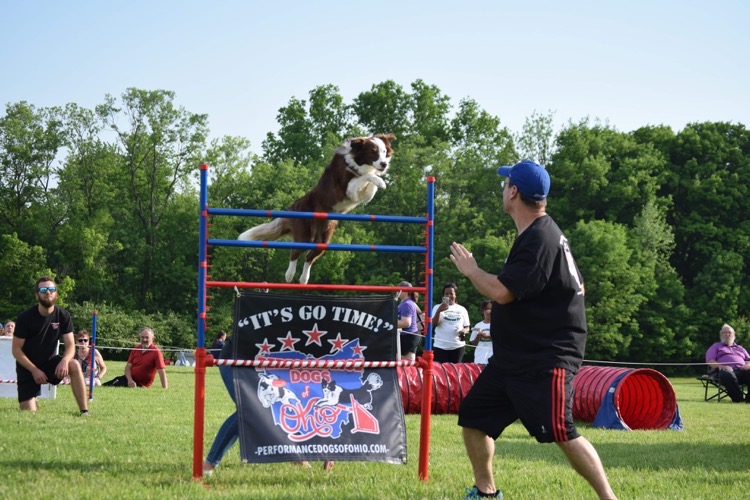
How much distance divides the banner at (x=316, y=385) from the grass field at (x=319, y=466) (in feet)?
0.89

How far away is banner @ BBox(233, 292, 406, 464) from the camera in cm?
577

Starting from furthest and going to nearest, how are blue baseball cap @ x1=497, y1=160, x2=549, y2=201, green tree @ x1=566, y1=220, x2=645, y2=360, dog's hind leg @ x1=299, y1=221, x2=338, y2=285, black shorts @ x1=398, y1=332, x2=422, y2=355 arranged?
green tree @ x1=566, y1=220, x2=645, y2=360 → black shorts @ x1=398, y1=332, x2=422, y2=355 → dog's hind leg @ x1=299, y1=221, x2=338, y2=285 → blue baseball cap @ x1=497, y1=160, x2=549, y2=201

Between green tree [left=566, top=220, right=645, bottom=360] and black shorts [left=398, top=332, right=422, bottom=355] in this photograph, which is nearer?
black shorts [left=398, top=332, right=422, bottom=355]

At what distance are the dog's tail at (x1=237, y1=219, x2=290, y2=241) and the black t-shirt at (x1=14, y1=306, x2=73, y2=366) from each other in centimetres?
420

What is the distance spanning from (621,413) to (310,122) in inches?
1710

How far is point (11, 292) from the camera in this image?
42.0 metres

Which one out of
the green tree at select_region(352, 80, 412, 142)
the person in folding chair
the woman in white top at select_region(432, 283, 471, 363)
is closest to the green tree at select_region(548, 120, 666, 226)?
the green tree at select_region(352, 80, 412, 142)

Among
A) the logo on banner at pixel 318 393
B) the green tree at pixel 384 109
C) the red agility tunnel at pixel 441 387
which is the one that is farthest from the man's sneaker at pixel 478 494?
the green tree at pixel 384 109

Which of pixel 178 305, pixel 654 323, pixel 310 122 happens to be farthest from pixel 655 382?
pixel 310 122

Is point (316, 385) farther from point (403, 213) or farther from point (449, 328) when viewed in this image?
point (403, 213)

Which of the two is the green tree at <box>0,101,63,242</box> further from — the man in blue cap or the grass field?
the man in blue cap

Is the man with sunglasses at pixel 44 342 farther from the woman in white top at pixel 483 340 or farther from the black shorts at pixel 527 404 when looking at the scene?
the woman in white top at pixel 483 340

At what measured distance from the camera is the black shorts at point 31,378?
928 cm

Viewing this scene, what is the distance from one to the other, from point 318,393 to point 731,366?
13.4 m
